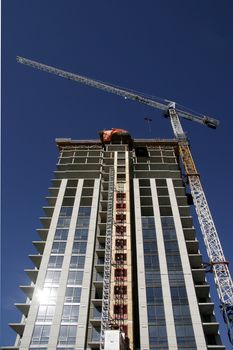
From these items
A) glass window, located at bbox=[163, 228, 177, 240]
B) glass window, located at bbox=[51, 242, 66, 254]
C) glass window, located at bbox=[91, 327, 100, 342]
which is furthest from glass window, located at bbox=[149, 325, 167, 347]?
glass window, located at bbox=[51, 242, 66, 254]

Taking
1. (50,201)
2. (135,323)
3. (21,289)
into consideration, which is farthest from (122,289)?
(50,201)

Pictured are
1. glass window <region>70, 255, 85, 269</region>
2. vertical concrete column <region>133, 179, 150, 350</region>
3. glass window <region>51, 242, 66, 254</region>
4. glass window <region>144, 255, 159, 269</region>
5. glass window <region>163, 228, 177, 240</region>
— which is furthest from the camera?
glass window <region>163, 228, 177, 240</region>

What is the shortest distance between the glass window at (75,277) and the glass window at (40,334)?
30.2 ft

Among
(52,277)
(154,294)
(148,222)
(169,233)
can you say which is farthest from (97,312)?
(148,222)

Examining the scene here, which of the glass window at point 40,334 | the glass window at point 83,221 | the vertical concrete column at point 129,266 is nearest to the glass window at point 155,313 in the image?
the vertical concrete column at point 129,266

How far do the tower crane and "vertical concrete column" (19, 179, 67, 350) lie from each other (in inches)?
1258

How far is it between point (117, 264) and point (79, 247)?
10.0m

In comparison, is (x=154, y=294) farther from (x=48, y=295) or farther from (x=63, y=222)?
(x=63, y=222)

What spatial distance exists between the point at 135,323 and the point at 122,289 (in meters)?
5.86

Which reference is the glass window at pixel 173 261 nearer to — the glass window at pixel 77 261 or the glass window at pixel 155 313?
the glass window at pixel 155 313

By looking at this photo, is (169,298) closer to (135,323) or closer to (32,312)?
(135,323)

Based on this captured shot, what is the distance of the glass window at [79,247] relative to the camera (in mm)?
68794

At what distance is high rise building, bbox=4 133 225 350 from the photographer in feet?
181

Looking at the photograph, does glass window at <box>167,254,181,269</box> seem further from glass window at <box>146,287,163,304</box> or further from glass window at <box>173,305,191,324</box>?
glass window at <box>173,305,191,324</box>
